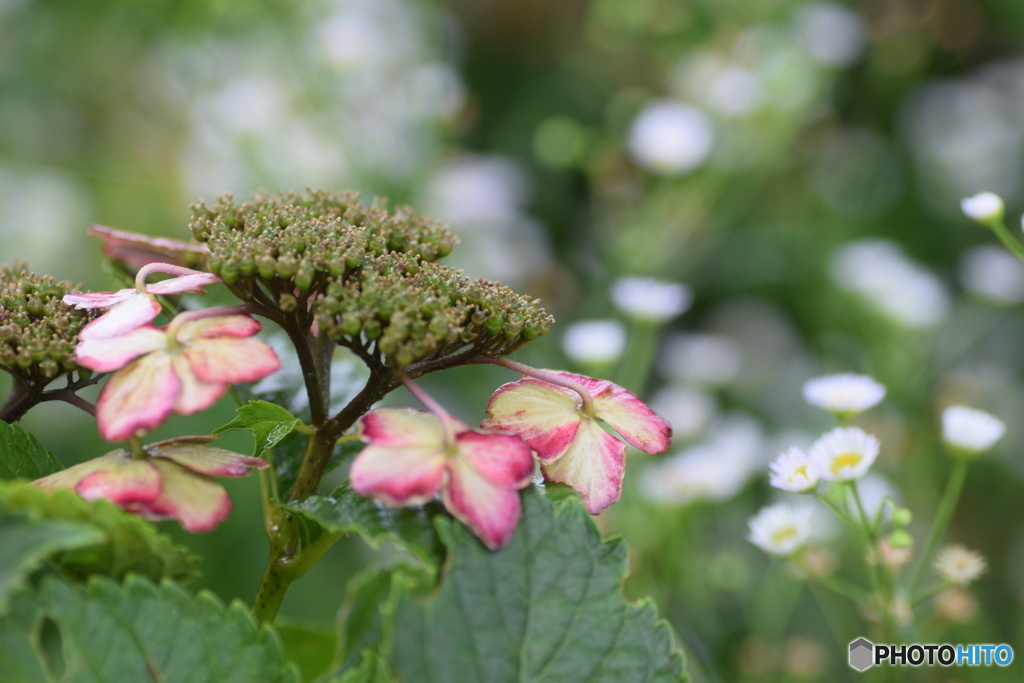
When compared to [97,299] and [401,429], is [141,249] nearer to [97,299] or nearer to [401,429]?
[97,299]

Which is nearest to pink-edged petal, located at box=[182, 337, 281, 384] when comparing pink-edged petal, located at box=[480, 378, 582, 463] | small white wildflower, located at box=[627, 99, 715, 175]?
pink-edged petal, located at box=[480, 378, 582, 463]

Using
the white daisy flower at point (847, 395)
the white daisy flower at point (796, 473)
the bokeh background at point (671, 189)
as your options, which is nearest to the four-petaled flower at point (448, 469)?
the white daisy flower at point (796, 473)

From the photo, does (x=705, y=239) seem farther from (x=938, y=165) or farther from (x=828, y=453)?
(x=828, y=453)

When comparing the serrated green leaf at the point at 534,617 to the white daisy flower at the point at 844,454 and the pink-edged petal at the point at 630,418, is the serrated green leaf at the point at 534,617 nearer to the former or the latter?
the pink-edged petal at the point at 630,418

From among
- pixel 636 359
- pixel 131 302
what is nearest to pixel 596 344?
pixel 636 359

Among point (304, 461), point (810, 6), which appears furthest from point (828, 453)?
point (810, 6)

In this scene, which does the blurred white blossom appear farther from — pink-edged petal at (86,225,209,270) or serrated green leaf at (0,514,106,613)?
serrated green leaf at (0,514,106,613)
